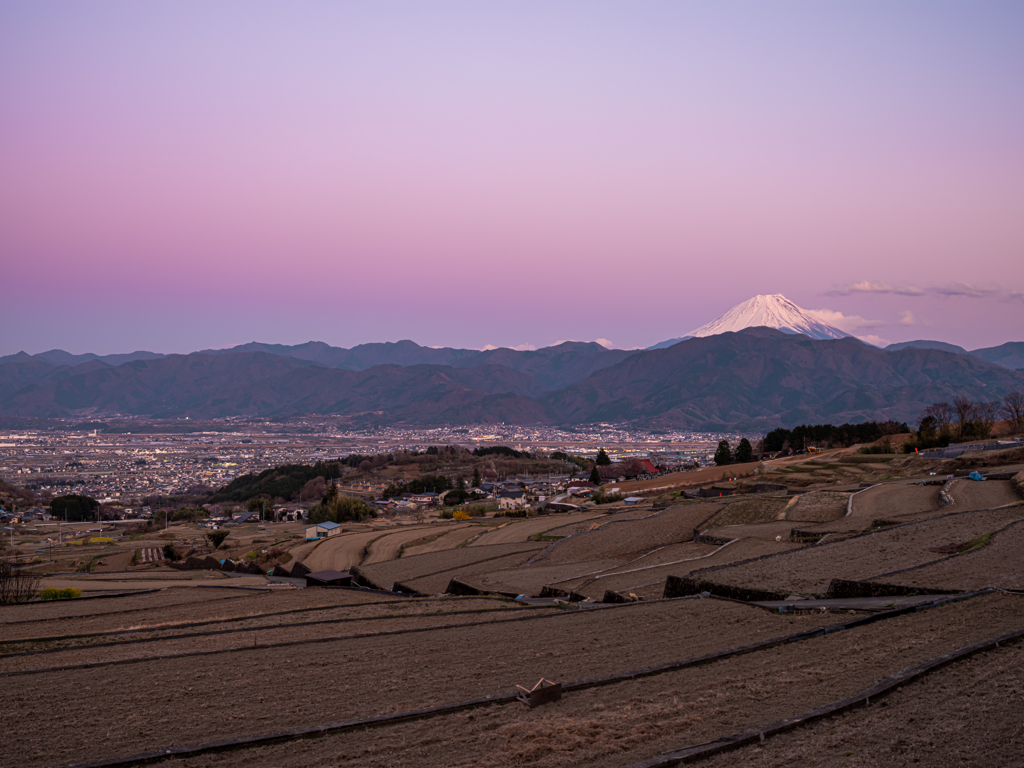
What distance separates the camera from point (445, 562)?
31.5 m

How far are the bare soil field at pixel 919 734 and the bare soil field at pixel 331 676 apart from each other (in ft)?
A: 12.2

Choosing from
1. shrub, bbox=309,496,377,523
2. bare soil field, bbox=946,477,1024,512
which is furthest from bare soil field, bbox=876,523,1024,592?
shrub, bbox=309,496,377,523

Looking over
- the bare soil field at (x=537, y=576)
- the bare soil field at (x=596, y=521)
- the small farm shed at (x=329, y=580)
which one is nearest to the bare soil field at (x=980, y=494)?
the bare soil field at (x=596, y=521)

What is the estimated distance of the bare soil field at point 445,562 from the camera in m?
29.2

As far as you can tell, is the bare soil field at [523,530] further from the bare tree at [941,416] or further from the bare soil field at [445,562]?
the bare tree at [941,416]

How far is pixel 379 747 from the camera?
7922mm

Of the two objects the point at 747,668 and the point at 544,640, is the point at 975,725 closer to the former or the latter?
the point at 747,668

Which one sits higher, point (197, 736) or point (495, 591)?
point (197, 736)

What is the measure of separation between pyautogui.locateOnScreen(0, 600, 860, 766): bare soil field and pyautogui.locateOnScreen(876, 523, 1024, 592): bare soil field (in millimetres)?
2974

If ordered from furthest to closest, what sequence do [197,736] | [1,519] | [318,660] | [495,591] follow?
[1,519], [495,591], [318,660], [197,736]

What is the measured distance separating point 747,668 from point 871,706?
8.03 feet

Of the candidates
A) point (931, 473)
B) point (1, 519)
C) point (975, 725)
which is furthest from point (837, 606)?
point (1, 519)

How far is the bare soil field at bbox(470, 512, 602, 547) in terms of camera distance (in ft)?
127

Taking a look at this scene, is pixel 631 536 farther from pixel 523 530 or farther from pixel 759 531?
pixel 523 530
